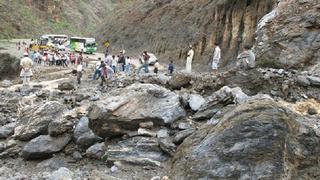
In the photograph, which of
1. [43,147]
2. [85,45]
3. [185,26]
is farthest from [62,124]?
[85,45]

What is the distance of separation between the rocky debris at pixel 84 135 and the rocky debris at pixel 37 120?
0.99 meters

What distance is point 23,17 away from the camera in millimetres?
72062

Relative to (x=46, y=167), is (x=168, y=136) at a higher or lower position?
higher

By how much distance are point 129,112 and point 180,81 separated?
4360 mm

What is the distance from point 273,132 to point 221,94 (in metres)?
3.70

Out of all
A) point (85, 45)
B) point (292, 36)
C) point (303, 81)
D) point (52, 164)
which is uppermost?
point (292, 36)

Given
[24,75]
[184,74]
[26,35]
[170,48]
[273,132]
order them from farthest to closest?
[26,35]
[170,48]
[24,75]
[184,74]
[273,132]

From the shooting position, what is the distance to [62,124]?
496 inches

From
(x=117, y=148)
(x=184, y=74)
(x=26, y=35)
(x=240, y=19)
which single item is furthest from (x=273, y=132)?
(x=26, y=35)

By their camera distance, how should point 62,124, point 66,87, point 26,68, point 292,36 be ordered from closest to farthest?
point 62,124
point 292,36
point 26,68
point 66,87

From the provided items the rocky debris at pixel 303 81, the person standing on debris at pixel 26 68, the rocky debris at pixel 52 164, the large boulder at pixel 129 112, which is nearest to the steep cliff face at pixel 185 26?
the person standing on debris at pixel 26 68

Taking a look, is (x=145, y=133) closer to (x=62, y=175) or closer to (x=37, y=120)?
(x=62, y=175)

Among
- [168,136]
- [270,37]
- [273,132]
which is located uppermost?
[270,37]

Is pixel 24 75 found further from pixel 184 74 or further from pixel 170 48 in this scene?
pixel 170 48
